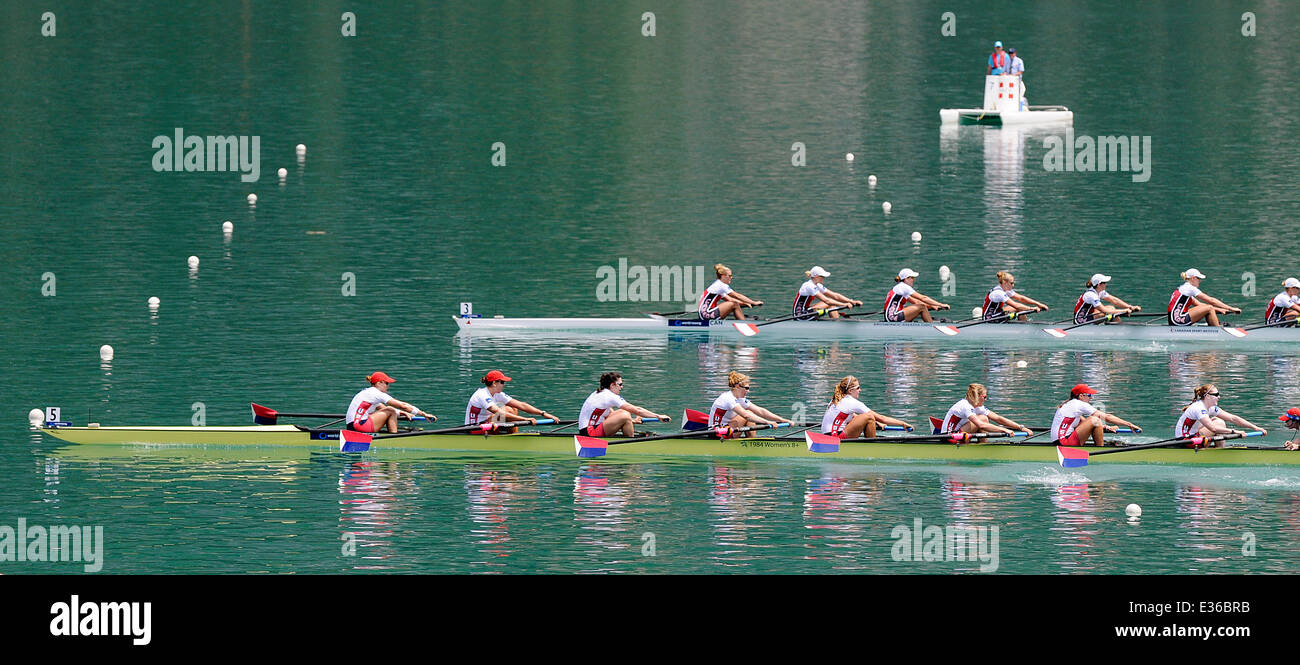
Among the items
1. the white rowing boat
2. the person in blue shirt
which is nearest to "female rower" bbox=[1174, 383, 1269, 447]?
the person in blue shirt

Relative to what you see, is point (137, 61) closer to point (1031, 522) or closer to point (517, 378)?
point (517, 378)

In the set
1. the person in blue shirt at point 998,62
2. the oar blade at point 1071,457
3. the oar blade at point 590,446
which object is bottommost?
the oar blade at point 1071,457

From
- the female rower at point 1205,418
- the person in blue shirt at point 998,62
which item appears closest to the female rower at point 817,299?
the female rower at point 1205,418

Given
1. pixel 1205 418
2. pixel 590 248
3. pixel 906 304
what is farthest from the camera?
pixel 590 248

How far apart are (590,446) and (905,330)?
12.1 meters

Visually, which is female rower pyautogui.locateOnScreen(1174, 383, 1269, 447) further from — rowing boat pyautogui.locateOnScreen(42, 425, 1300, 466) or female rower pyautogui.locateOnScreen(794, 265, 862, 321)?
female rower pyautogui.locateOnScreen(794, 265, 862, 321)

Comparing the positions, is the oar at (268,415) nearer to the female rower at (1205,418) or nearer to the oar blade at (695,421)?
the oar blade at (695,421)

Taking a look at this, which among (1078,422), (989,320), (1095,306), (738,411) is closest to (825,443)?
(738,411)

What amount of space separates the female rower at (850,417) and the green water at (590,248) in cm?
59

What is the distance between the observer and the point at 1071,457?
1152 inches

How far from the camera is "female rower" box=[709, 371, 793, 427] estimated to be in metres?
30.0

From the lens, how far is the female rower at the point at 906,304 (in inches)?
1593

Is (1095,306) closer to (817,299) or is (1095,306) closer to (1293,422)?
(817,299)
